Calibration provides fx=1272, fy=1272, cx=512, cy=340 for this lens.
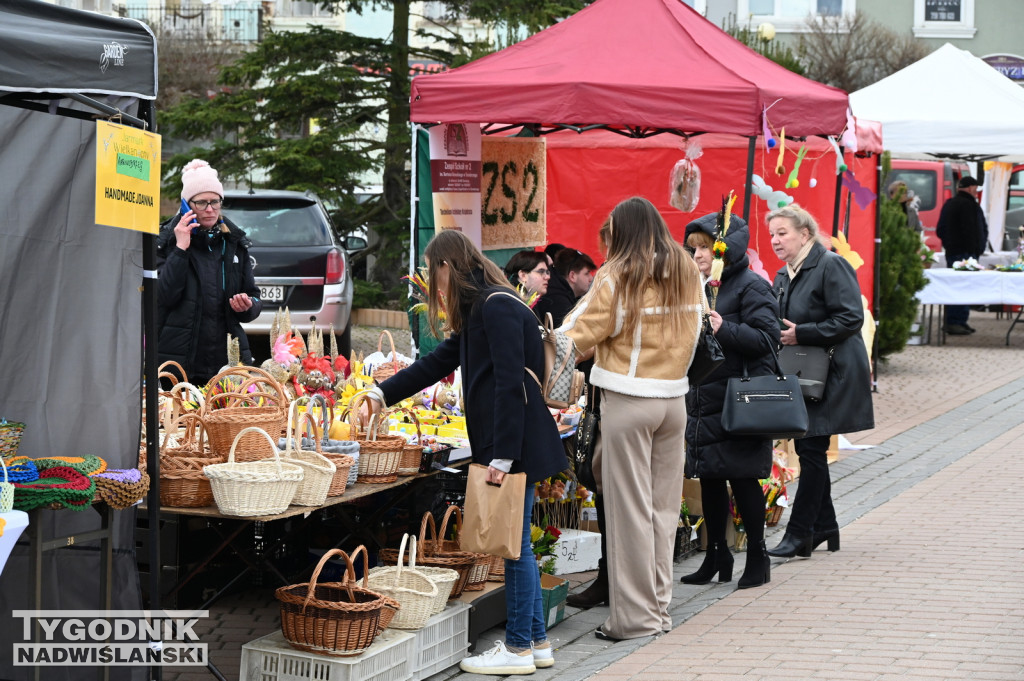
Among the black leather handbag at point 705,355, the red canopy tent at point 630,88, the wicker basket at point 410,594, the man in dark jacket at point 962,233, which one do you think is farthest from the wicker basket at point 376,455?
the man in dark jacket at point 962,233

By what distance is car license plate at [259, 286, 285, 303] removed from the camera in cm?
1273

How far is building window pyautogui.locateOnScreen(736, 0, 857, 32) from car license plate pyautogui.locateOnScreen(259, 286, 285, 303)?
2464 centimetres

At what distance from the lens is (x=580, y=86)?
26.4 ft

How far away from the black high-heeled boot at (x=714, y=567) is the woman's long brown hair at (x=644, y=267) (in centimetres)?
160

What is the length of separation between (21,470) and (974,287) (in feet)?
48.8

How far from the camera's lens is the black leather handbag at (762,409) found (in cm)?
619

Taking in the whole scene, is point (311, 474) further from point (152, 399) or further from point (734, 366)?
point (734, 366)

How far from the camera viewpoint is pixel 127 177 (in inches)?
167

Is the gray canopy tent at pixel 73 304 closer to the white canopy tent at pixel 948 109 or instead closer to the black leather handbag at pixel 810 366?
the black leather handbag at pixel 810 366

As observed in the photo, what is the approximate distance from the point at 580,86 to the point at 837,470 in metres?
3.64

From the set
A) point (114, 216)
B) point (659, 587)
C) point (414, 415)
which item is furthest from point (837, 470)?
point (114, 216)

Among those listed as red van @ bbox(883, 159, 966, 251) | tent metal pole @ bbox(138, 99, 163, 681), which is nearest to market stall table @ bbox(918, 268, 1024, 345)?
red van @ bbox(883, 159, 966, 251)

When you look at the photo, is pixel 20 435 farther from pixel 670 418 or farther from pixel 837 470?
pixel 837 470

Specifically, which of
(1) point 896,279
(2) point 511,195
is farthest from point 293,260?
(1) point 896,279
